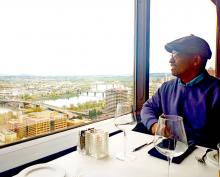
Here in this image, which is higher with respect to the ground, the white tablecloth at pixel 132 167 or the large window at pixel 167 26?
the large window at pixel 167 26

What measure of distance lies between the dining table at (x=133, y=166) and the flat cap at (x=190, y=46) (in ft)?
2.81

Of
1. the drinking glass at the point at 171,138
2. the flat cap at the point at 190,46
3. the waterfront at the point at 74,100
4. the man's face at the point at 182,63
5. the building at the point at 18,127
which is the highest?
the flat cap at the point at 190,46

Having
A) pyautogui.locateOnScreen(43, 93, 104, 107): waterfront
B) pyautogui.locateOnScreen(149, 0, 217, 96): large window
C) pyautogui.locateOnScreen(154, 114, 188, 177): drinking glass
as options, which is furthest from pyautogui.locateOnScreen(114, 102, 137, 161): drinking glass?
pyautogui.locateOnScreen(149, 0, 217, 96): large window

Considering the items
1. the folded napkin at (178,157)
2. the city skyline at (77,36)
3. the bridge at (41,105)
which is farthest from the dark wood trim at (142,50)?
the folded napkin at (178,157)

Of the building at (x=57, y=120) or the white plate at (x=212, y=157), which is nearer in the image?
the white plate at (x=212, y=157)

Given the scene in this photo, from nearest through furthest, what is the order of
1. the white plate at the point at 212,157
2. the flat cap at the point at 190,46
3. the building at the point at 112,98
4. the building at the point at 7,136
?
the white plate at the point at 212,157 → the building at the point at 7,136 → the flat cap at the point at 190,46 → the building at the point at 112,98

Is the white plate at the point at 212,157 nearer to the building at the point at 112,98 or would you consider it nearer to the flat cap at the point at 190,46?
the flat cap at the point at 190,46

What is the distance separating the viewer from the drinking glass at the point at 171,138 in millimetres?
758

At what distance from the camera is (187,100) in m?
1.60

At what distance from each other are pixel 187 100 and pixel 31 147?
1.11m

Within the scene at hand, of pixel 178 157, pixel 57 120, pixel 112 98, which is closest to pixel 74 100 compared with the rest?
pixel 57 120

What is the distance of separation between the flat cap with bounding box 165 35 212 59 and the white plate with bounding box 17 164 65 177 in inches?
48.4

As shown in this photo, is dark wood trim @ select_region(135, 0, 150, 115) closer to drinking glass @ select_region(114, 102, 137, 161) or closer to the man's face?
the man's face

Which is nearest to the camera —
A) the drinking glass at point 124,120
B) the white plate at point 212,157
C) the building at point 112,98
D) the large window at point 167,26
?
the white plate at point 212,157
